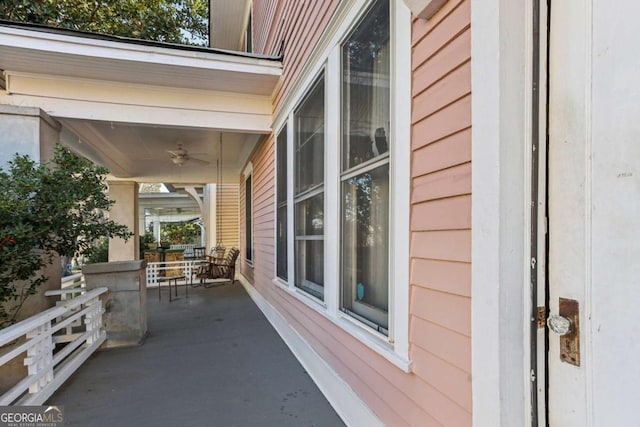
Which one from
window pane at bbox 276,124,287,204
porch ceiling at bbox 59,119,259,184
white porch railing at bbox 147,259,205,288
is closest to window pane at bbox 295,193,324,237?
window pane at bbox 276,124,287,204

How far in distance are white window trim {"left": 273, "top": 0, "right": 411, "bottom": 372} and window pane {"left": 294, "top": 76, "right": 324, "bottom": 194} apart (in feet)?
0.61

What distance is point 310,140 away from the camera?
3094 mm

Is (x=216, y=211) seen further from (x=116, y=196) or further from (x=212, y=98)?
(x=212, y=98)

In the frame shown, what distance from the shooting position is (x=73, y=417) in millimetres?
2287

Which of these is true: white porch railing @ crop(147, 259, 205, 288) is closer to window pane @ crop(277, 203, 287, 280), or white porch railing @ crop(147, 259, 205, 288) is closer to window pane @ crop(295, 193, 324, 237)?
window pane @ crop(277, 203, 287, 280)

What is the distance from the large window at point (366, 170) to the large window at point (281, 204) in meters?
1.76

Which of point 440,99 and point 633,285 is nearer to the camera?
point 633,285

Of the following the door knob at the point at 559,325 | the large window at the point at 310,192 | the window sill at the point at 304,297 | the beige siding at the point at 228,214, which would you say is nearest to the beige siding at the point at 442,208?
the door knob at the point at 559,325

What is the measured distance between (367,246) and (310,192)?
46.2 inches

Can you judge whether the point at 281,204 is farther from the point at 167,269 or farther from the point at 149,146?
the point at 167,269

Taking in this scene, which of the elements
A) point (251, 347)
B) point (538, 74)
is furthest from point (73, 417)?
point (538, 74)

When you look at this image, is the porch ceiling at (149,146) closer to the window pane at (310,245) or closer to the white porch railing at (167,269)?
the window pane at (310,245)

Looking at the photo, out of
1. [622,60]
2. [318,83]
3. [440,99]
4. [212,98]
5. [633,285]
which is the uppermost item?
[212,98]

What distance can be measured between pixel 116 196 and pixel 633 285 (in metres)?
9.94
